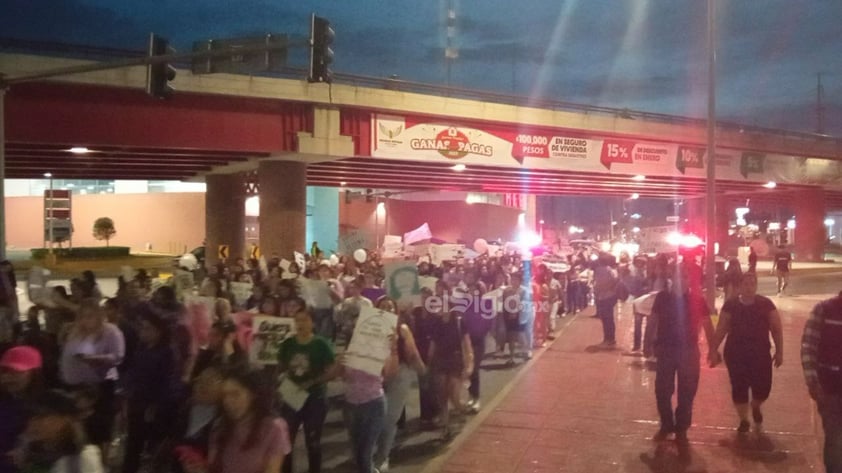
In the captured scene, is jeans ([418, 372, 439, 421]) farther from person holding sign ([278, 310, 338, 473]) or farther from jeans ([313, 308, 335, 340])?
jeans ([313, 308, 335, 340])

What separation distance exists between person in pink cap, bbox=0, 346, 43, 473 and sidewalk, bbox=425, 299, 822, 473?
12.2 ft

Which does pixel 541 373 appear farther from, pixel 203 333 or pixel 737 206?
pixel 737 206

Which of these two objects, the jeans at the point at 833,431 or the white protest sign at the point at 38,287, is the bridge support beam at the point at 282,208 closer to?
the white protest sign at the point at 38,287

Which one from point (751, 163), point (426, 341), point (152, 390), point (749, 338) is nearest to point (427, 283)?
point (426, 341)

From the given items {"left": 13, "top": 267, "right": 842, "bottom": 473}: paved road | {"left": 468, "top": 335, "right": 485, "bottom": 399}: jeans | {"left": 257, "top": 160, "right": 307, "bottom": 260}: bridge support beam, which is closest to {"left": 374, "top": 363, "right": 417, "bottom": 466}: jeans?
{"left": 13, "top": 267, "right": 842, "bottom": 473}: paved road

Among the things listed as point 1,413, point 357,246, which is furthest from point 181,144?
point 1,413

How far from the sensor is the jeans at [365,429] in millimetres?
6512

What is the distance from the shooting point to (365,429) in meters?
6.54

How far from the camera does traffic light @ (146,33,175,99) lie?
12.8m

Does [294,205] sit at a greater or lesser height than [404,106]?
lesser

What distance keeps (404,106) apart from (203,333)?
1584 centimetres

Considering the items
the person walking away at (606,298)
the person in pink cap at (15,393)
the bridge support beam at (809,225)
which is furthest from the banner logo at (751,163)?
the person in pink cap at (15,393)

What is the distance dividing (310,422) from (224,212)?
23.4 metres

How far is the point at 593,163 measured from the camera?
2861 centimetres
